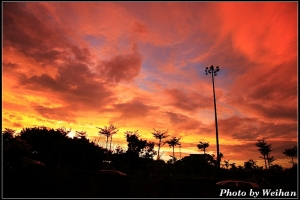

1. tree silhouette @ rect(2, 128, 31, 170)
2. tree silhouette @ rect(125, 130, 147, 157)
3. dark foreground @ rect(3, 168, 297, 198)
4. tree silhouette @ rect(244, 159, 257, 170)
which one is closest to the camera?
dark foreground @ rect(3, 168, 297, 198)

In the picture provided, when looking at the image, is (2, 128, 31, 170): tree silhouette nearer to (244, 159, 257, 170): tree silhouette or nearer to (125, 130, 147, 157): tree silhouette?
(125, 130, 147, 157): tree silhouette

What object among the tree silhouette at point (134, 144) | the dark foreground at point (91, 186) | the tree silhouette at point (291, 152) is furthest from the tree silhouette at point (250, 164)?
the dark foreground at point (91, 186)

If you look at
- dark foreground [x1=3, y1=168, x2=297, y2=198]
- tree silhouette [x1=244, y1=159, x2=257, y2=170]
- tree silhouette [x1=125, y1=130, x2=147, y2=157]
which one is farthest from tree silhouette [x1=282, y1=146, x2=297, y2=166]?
dark foreground [x1=3, y1=168, x2=297, y2=198]

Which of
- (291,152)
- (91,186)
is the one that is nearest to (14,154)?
(91,186)

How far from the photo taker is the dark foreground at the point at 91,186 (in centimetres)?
1056

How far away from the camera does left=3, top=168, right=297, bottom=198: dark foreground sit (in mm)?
10562

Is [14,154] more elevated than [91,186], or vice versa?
[14,154]

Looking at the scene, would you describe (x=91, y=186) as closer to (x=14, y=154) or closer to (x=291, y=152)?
(x=14, y=154)

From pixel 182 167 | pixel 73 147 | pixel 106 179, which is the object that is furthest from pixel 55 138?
pixel 106 179

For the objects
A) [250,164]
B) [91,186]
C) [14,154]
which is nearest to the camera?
[91,186]

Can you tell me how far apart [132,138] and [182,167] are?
19.0 m

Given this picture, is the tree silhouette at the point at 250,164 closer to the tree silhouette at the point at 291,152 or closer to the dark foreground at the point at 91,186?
the tree silhouette at the point at 291,152

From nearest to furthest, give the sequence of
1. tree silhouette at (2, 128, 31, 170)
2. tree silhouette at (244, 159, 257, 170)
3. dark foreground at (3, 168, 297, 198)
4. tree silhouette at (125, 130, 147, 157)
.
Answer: dark foreground at (3, 168, 297, 198) → tree silhouette at (2, 128, 31, 170) → tree silhouette at (125, 130, 147, 157) → tree silhouette at (244, 159, 257, 170)

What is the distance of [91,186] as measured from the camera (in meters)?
11.6
